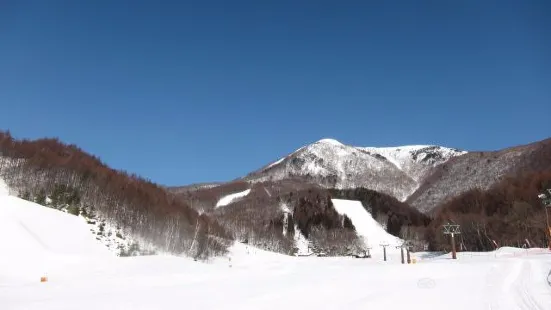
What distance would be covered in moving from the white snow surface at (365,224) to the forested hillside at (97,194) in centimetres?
7990

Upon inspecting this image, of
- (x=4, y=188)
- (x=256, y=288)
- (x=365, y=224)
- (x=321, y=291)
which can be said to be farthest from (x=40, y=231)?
(x=365, y=224)

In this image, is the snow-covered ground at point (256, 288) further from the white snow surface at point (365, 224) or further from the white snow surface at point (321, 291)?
the white snow surface at point (365, 224)

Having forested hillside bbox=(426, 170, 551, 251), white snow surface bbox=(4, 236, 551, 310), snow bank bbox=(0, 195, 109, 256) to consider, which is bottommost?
white snow surface bbox=(4, 236, 551, 310)

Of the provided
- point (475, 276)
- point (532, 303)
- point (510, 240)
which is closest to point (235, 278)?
point (475, 276)

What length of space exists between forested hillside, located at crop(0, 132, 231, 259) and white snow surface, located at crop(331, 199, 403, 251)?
79904mm

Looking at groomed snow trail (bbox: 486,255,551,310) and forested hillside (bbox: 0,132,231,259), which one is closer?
groomed snow trail (bbox: 486,255,551,310)

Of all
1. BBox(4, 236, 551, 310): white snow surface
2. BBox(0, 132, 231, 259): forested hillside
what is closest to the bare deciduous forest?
BBox(0, 132, 231, 259): forested hillside

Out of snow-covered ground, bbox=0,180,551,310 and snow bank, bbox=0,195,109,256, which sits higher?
snow bank, bbox=0,195,109,256

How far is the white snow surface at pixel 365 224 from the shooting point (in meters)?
152

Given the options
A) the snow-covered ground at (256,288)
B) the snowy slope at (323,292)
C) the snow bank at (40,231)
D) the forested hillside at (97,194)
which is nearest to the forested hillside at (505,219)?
the forested hillside at (97,194)

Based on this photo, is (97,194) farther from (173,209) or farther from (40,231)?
(40,231)

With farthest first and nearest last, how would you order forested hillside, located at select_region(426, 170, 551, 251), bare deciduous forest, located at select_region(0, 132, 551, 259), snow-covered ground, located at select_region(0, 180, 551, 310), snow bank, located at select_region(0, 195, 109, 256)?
forested hillside, located at select_region(426, 170, 551, 251) < bare deciduous forest, located at select_region(0, 132, 551, 259) < snow bank, located at select_region(0, 195, 109, 256) < snow-covered ground, located at select_region(0, 180, 551, 310)

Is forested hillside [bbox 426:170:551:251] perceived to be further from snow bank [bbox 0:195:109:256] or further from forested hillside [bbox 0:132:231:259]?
snow bank [bbox 0:195:109:256]

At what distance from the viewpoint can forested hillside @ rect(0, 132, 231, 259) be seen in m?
60.1
